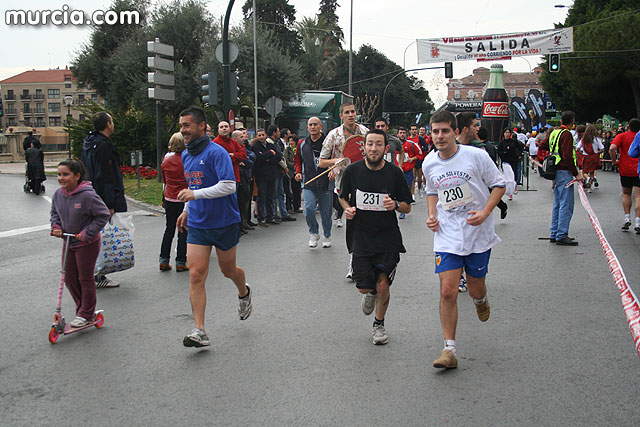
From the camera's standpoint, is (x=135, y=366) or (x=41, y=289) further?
(x=41, y=289)

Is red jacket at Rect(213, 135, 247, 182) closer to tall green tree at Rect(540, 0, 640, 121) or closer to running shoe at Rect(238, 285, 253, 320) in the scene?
running shoe at Rect(238, 285, 253, 320)

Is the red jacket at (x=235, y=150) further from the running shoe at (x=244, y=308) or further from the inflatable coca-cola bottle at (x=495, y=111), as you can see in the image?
the inflatable coca-cola bottle at (x=495, y=111)

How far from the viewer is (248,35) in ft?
106

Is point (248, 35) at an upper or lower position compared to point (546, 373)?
upper

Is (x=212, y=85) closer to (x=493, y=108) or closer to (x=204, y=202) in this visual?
(x=204, y=202)

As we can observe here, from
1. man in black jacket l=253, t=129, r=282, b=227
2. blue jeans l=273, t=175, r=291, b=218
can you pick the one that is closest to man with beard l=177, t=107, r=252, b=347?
man in black jacket l=253, t=129, r=282, b=227

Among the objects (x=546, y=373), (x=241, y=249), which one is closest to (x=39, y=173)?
(x=241, y=249)

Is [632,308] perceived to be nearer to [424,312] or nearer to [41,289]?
[424,312]

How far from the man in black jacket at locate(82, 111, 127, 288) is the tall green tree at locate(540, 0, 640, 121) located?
112 ft

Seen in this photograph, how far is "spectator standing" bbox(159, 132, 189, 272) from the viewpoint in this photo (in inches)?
337

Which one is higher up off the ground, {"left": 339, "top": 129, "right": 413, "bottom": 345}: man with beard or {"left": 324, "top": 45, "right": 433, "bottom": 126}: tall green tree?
{"left": 324, "top": 45, "right": 433, "bottom": 126}: tall green tree

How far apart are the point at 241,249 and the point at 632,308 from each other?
720 cm

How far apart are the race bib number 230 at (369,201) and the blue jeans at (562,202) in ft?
18.3

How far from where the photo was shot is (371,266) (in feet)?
17.6
